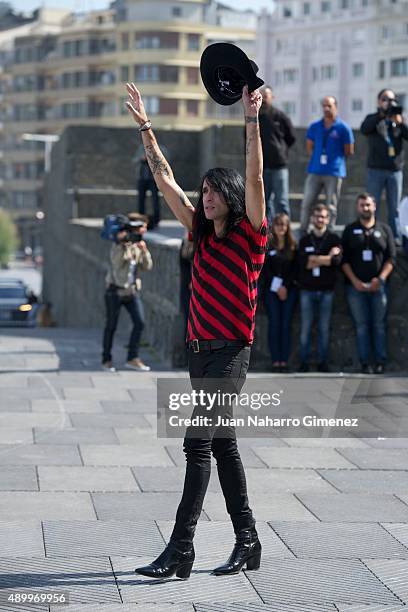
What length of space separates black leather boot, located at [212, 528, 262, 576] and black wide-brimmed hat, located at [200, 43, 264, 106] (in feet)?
6.34

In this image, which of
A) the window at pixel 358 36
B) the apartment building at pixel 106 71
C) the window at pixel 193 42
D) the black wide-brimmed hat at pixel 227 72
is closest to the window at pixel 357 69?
the window at pixel 358 36

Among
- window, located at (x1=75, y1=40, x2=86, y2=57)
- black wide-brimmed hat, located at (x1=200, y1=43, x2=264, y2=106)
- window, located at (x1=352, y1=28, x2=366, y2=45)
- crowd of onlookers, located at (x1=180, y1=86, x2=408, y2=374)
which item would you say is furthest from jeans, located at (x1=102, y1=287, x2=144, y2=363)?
window, located at (x1=75, y1=40, x2=86, y2=57)

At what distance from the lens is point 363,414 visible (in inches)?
455

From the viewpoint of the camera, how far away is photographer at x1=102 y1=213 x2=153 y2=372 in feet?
47.5

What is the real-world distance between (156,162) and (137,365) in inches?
306

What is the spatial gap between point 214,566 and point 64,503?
1538 millimetres

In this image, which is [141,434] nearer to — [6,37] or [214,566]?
[214,566]

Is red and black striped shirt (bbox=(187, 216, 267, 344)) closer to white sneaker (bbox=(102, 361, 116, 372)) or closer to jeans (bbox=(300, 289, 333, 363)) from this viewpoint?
jeans (bbox=(300, 289, 333, 363))

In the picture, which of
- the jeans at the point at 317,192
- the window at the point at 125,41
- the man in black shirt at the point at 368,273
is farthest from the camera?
the window at the point at 125,41

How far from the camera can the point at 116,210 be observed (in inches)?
1114

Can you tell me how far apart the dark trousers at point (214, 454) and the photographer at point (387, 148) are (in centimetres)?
868

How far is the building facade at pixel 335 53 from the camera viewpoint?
11050cm

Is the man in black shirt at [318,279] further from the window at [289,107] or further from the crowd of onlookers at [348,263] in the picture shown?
the window at [289,107]

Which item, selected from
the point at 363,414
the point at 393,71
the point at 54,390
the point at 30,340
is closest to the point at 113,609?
the point at 363,414
